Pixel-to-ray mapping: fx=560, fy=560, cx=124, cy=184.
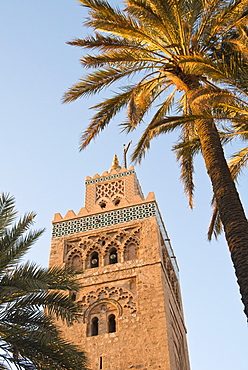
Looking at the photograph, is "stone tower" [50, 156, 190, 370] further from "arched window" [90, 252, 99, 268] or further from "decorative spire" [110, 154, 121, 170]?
"decorative spire" [110, 154, 121, 170]

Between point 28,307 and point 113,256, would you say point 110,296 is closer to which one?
point 113,256

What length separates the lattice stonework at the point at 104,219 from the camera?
16969mm

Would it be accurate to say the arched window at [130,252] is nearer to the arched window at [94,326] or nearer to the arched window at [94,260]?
the arched window at [94,260]

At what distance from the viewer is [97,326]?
1483 centimetres

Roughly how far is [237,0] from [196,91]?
67.4 inches

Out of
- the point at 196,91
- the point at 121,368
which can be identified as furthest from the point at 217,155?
the point at 121,368

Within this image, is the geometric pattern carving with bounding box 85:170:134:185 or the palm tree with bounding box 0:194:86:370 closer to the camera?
the palm tree with bounding box 0:194:86:370

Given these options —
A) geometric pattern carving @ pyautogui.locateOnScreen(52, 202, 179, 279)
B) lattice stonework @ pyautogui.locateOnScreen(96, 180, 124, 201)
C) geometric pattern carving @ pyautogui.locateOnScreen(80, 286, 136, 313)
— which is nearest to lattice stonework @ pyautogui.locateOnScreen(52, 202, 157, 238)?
geometric pattern carving @ pyautogui.locateOnScreen(52, 202, 179, 279)

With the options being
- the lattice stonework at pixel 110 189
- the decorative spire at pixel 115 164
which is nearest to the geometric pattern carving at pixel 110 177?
the lattice stonework at pixel 110 189

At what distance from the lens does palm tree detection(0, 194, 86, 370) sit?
24.8 ft

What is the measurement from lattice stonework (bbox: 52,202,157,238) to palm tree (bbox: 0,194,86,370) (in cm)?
829

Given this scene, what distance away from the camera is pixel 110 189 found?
18.8 m

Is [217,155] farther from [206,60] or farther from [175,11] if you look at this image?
[175,11]

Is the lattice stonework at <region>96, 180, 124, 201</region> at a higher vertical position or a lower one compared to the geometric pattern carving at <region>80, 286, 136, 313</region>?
higher
